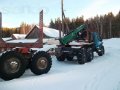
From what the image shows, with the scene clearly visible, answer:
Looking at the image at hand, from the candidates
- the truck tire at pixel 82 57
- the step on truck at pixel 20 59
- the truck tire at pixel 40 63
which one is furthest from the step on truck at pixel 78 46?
the step on truck at pixel 20 59

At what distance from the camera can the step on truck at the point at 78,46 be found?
1766 cm

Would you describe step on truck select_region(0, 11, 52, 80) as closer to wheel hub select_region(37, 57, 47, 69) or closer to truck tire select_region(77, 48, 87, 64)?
wheel hub select_region(37, 57, 47, 69)

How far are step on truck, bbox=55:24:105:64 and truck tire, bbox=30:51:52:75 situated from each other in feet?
13.2

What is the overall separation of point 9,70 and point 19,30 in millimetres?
118830

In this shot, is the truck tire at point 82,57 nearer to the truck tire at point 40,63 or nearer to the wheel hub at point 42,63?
the truck tire at point 40,63

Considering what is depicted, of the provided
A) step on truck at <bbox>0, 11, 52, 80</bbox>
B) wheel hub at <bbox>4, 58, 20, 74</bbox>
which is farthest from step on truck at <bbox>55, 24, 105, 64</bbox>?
wheel hub at <bbox>4, 58, 20, 74</bbox>

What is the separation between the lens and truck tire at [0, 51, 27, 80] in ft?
39.2

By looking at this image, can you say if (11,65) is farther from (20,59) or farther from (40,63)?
(40,63)

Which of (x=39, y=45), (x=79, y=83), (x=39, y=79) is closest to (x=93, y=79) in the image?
(x=79, y=83)

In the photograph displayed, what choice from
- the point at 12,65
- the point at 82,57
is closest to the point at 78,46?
the point at 82,57

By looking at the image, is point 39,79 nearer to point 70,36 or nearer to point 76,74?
point 76,74

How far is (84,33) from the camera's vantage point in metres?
19.7

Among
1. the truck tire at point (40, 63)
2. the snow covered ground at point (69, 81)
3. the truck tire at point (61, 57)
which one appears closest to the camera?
the snow covered ground at point (69, 81)

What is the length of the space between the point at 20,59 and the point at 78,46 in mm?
6130
